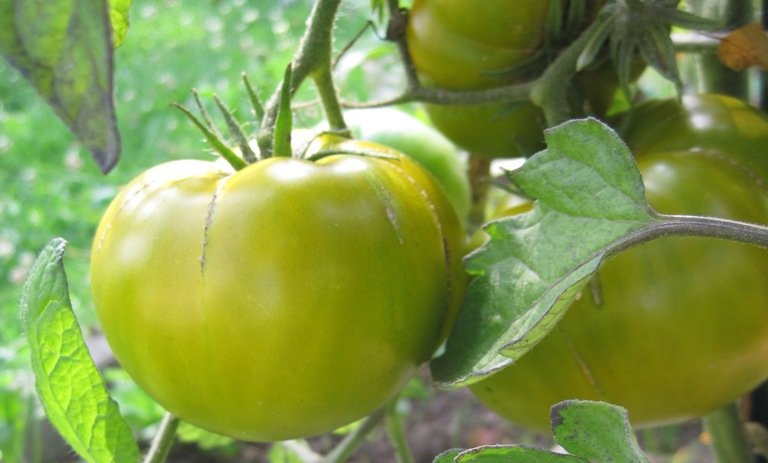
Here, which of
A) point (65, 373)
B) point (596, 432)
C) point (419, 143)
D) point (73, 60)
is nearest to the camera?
point (73, 60)

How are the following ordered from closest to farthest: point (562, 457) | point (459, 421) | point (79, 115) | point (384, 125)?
point (79, 115) → point (562, 457) → point (384, 125) → point (459, 421)

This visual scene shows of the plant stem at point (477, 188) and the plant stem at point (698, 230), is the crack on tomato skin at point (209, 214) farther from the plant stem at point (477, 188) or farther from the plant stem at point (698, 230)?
the plant stem at point (477, 188)

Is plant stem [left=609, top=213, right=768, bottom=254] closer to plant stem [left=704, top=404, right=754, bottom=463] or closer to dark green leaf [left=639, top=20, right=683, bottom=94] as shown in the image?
dark green leaf [left=639, top=20, right=683, bottom=94]

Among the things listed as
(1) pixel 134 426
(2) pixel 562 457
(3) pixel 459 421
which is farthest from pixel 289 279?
(3) pixel 459 421

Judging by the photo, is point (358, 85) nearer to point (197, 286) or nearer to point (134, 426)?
point (134, 426)

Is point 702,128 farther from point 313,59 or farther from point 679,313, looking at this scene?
point 313,59

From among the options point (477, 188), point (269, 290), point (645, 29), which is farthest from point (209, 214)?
point (477, 188)
